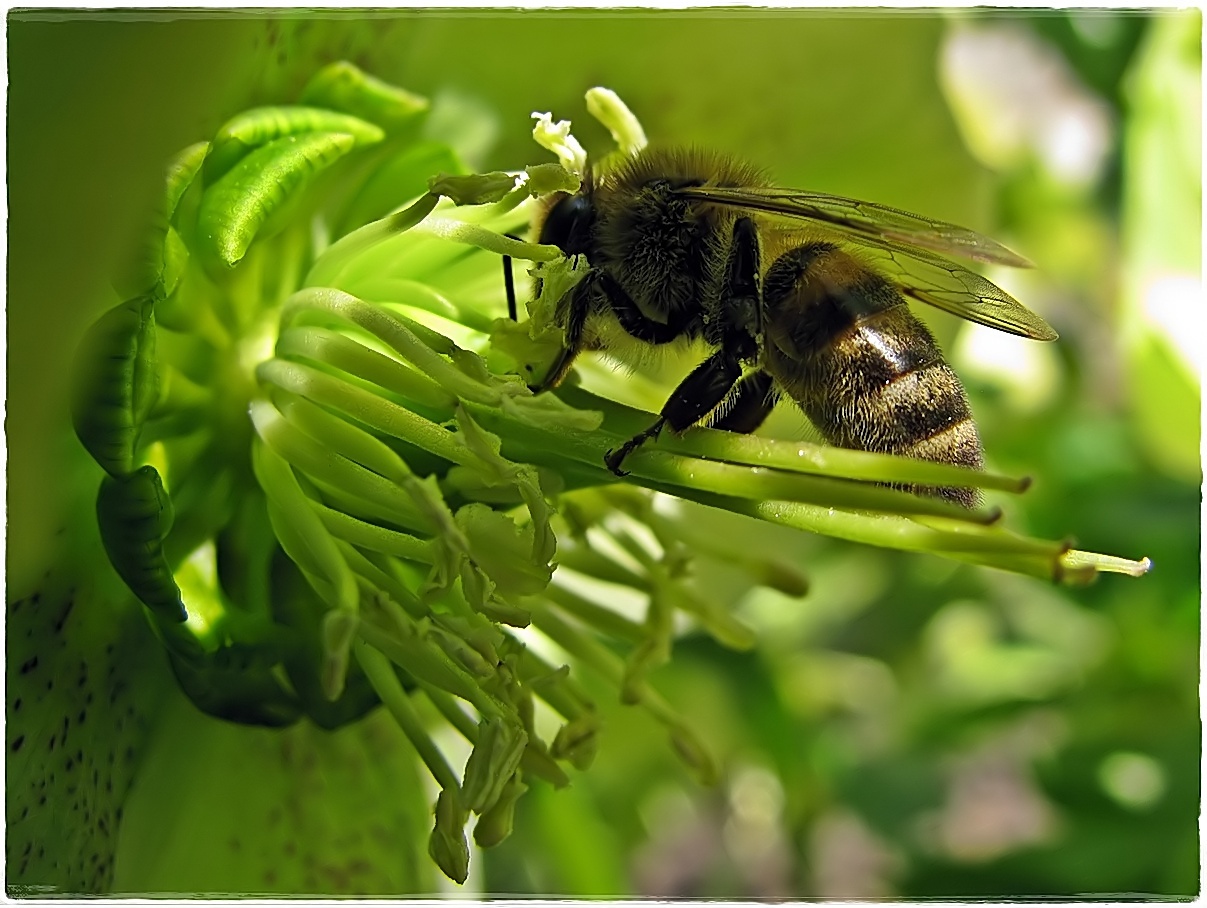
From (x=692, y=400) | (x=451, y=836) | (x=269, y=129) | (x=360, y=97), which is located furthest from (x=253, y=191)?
(x=451, y=836)

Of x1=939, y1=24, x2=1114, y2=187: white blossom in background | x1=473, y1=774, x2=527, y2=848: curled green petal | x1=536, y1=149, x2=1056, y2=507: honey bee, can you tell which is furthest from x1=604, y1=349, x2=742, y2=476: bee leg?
x1=939, y1=24, x2=1114, y2=187: white blossom in background

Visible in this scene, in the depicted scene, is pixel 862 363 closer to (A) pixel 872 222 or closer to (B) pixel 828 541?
(A) pixel 872 222

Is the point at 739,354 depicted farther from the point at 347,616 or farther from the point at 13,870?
the point at 13,870

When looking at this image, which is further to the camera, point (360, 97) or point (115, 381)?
point (360, 97)

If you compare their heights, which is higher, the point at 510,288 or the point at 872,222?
the point at 872,222

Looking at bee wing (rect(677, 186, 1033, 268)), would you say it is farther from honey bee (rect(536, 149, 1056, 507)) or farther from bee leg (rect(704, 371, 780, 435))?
bee leg (rect(704, 371, 780, 435))

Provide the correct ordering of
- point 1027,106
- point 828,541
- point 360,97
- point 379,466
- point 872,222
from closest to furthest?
1. point 872,222
2. point 379,466
3. point 360,97
4. point 828,541
5. point 1027,106

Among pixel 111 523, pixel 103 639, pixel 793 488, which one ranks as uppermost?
pixel 793 488

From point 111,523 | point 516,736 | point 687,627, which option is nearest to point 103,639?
point 111,523
